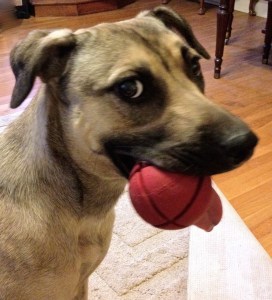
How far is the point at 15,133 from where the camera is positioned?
128 centimetres

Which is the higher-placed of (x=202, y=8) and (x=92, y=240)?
(x=92, y=240)

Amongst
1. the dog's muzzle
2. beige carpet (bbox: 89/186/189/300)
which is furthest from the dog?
beige carpet (bbox: 89/186/189/300)

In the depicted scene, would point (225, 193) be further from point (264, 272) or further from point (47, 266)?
point (47, 266)

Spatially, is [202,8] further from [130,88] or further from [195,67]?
[130,88]

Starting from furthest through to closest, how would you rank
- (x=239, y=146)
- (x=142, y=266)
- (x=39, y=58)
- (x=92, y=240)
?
(x=142, y=266), (x=92, y=240), (x=39, y=58), (x=239, y=146)

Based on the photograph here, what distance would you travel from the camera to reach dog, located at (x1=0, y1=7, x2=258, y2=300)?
1033mm

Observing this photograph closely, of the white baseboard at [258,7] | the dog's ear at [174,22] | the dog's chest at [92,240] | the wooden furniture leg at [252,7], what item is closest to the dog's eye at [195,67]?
the dog's ear at [174,22]

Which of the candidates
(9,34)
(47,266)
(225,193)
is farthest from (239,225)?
(9,34)

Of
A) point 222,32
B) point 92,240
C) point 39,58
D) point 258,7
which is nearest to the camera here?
point 39,58

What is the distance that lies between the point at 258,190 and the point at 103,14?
3.33 m

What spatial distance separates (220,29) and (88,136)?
2.50m

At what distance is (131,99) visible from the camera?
3.46 ft

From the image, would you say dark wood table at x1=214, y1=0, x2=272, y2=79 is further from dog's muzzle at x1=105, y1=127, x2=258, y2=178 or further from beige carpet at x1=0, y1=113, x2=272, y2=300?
dog's muzzle at x1=105, y1=127, x2=258, y2=178

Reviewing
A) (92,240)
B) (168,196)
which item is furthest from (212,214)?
(92,240)
